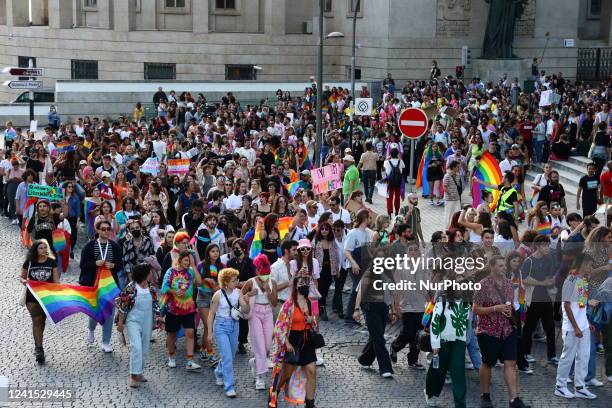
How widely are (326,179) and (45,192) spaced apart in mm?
4654

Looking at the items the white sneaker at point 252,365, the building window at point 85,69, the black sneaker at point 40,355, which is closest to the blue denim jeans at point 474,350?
the white sneaker at point 252,365

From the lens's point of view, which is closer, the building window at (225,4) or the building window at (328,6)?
the building window at (225,4)

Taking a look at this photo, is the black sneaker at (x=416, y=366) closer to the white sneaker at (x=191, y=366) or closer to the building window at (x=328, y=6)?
the white sneaker at (x=191, y=366)

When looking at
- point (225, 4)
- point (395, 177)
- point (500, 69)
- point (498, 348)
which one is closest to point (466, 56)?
point (500, 69)

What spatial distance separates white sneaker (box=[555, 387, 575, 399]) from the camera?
12523 mm

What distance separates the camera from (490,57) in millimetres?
44312

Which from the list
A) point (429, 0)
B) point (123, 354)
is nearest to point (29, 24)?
point (429, 0)

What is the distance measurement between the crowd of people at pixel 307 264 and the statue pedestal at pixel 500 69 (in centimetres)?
1916

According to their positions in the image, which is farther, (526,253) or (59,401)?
(526,253)

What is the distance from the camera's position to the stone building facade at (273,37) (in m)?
45.0

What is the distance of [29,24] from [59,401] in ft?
144

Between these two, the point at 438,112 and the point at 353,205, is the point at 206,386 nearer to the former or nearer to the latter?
the point at 353,205

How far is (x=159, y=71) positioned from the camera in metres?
48.0

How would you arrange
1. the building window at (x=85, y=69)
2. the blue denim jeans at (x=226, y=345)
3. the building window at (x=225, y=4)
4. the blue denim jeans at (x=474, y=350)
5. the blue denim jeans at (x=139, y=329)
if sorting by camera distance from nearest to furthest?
the blue denim jeans at (x=226, y=345)
the blue denim jeans at (x=139, y=329)
the blue denim jeans at (x=474, y=350)
the building window at (x=225, y=4)
the building window at (x=85, y=69)
